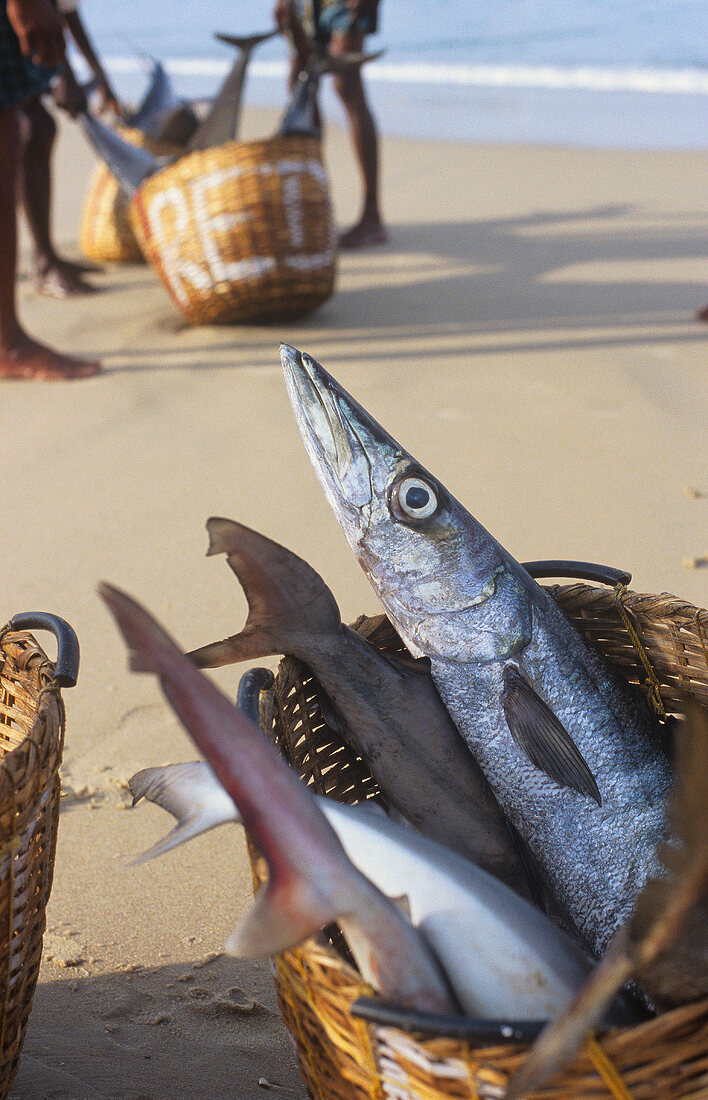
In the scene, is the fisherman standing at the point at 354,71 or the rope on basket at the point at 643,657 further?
the fisherman standing at the point at 354,71

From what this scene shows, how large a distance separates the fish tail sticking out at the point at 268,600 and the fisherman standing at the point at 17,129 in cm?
338

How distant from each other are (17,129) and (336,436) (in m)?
3.49

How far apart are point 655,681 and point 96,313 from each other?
4659mm

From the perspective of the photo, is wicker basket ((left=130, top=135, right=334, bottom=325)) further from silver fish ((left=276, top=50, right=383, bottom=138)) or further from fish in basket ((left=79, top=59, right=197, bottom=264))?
fish in basket ((left=79, top=59, right=197, bottom=264))

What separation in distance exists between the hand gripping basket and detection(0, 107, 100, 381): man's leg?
3.37 meters

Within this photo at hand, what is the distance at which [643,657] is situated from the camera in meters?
1.88

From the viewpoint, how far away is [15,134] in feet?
14.4

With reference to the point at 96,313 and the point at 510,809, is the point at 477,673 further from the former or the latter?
the point at 96,313

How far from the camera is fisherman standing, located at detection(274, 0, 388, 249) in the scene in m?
6.31

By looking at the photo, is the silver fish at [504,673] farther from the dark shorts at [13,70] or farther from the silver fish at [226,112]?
the silver fish at [226,112]

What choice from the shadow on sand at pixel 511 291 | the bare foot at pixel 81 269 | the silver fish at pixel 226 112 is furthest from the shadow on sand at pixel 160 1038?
the bare foot at pixel 81 269

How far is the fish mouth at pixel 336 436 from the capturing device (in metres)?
1.70

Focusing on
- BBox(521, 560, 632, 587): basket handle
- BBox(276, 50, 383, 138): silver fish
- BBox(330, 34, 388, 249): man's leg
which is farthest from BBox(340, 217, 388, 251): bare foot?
BBox(521, 560, 632, 587): basket handle

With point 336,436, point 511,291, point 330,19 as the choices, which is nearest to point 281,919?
point 336,436
